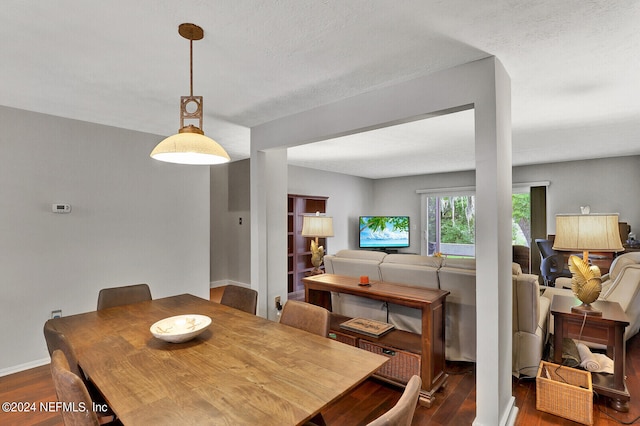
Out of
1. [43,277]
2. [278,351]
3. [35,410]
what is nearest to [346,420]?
[278,351]

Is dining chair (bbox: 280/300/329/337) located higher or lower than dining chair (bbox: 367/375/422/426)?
lower

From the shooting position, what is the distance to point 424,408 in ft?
7.45

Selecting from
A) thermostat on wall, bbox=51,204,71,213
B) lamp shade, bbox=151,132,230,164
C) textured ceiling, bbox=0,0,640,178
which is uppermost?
textured ceiling, bbox=0,0,640,178

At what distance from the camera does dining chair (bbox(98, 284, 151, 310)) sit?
7.72 feet

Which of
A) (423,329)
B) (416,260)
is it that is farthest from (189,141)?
(416,260)

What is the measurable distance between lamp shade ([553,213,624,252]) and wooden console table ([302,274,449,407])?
98cm

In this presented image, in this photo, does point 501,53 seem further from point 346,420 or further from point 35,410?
point 35,410

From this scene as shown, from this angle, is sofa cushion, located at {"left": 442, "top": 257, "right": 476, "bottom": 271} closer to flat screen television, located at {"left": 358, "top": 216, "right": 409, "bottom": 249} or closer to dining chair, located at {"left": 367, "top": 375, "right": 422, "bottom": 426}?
dining chair, located at {"left": 367, "top": 375, "right": 422, "bottom": 426}

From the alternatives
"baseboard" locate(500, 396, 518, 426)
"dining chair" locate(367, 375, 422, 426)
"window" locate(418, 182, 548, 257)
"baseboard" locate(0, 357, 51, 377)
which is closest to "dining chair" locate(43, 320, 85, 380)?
"dining chair" locate(367, 375, 422, 426)

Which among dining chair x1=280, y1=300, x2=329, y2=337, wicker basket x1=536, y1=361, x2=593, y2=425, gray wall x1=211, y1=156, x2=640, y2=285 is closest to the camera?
dining chair x1=280, y1=300, x2=329, y2=337

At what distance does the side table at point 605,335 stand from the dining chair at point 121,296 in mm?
3243

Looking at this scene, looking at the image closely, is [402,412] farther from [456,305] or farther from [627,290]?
[627,290]

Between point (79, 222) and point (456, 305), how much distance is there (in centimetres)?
375

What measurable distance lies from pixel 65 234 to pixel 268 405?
3.14 metres
